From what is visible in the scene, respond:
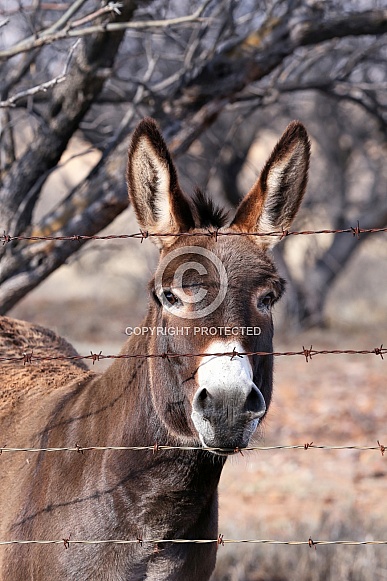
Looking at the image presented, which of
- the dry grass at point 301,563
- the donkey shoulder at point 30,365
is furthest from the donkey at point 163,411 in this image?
the dry grass at point 301,563

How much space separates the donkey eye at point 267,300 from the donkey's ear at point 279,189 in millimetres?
349

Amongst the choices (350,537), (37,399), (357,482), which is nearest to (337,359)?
(357,482)

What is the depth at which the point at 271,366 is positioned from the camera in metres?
3.18

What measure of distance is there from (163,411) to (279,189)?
1.13 meters

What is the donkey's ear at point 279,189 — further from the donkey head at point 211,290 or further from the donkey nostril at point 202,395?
the donkey nostril at point 202,395

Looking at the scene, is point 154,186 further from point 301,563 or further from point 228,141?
point 228,141

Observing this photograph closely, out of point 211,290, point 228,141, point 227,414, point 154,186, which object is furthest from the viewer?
point 228,141

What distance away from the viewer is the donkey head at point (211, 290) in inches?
104

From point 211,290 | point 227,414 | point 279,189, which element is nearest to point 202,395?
point 227,414

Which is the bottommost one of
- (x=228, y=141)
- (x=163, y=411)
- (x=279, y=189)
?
(x=163, y=411)

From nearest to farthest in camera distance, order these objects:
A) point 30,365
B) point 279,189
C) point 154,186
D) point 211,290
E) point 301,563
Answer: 1. point 211,290
2. point 154,186
3. point 279,189
4. point 30,365
5. point 301,563

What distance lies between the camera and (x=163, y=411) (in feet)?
10.0

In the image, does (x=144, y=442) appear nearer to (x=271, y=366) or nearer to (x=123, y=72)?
(x=271, y=366)

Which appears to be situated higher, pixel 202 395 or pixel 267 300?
pixel 267 300
